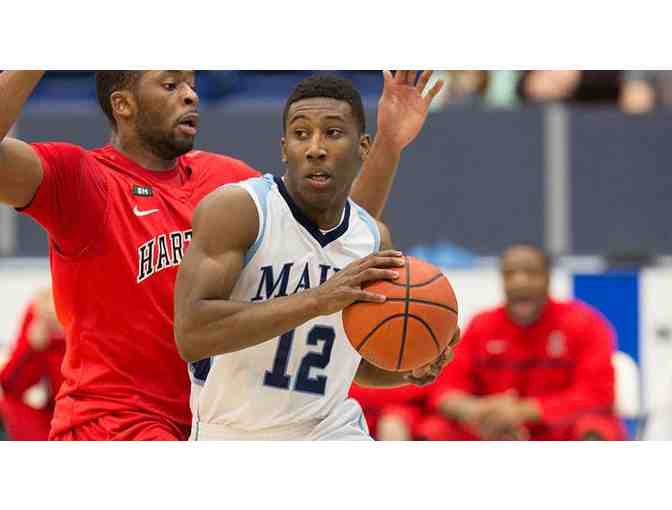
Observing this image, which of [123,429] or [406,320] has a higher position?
[406,320]

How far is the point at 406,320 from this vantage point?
14.2ft

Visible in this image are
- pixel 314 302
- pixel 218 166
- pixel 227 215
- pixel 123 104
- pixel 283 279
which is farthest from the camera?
pixel 218 166

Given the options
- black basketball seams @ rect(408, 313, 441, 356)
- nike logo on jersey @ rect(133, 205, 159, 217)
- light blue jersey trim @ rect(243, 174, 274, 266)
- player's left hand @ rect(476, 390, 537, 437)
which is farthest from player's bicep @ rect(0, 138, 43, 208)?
player's left hand @ rect(476, 390, 537, 437)

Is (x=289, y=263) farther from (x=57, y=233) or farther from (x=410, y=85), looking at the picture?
(x=410, y=85)

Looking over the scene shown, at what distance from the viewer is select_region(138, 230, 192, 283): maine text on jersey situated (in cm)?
475

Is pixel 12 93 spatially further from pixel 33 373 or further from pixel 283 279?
pixel 33 373

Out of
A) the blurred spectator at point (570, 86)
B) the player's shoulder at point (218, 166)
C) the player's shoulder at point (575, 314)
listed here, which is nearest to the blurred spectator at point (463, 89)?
the blurred spectator at point (570, 86)

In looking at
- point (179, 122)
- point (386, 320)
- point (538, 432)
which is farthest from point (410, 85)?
point (538, 432)

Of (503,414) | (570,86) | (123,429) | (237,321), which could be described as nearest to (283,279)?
Answer: (237,321)

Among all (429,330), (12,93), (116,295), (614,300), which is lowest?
(429,330)

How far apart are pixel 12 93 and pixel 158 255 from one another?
81cm
